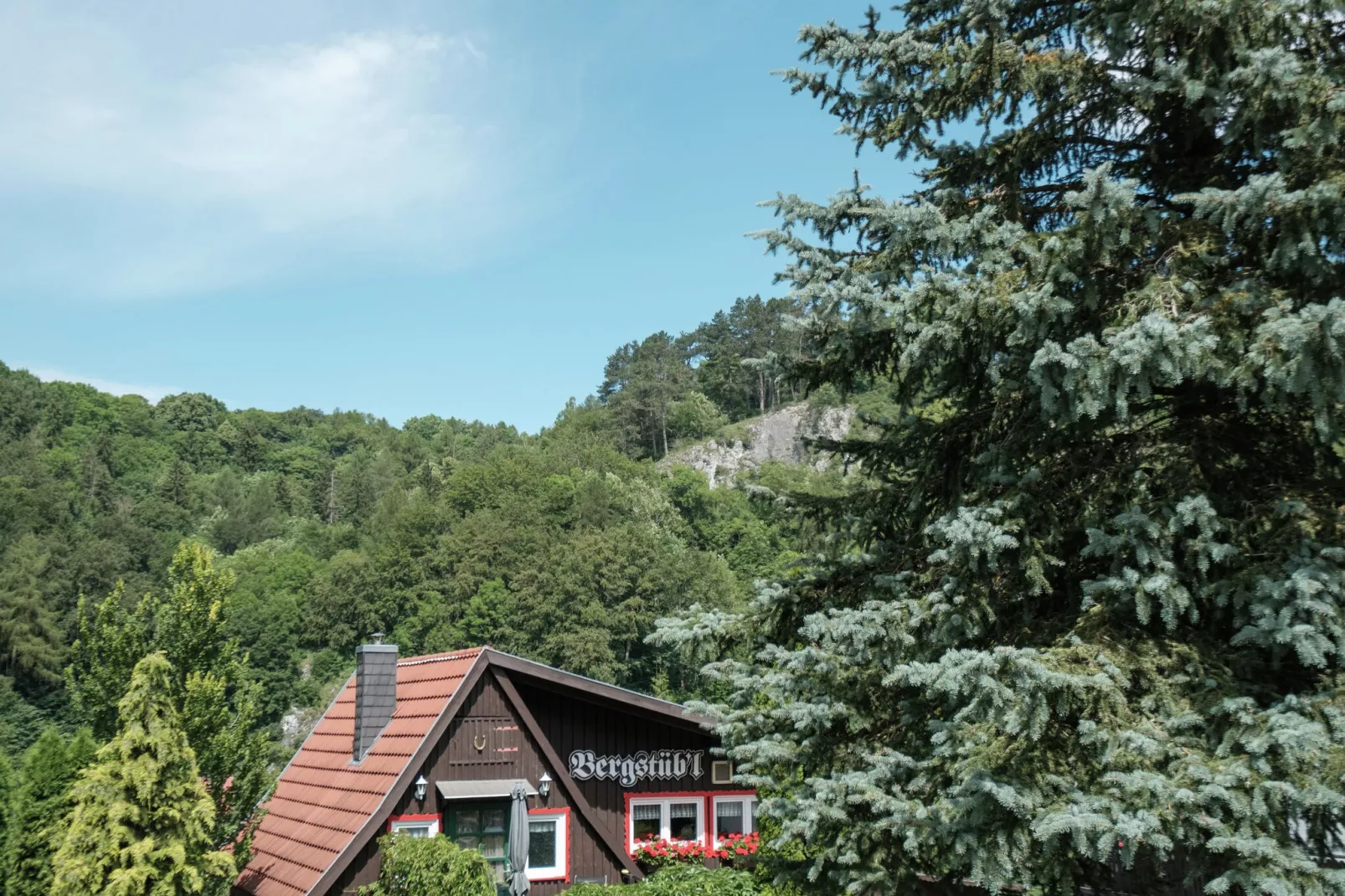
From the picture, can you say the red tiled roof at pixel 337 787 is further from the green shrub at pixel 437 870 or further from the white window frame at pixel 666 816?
the white window frame at pixel 666 816

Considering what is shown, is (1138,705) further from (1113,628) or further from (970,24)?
(970,24)

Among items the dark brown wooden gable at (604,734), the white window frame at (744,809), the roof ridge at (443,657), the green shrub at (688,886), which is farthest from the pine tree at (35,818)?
the white window frame at (744,809)

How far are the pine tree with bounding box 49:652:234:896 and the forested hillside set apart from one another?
27.5 meters

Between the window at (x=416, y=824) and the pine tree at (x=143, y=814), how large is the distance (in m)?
2.61

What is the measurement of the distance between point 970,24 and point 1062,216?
1.75 m

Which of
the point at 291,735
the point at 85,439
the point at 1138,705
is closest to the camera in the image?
the point at 1138,705

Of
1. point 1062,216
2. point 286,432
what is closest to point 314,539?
point 286,432

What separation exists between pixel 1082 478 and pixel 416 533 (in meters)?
64.6

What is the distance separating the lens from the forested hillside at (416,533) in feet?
203

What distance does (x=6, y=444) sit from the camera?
103375mm

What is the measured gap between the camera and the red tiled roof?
13562mm

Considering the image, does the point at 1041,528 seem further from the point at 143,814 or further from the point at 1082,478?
the point at 143,814

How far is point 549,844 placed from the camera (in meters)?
14.7

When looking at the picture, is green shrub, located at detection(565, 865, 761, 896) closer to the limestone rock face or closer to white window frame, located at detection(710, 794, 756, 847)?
white window frame, located at detection(710, 794, 756, 847)
